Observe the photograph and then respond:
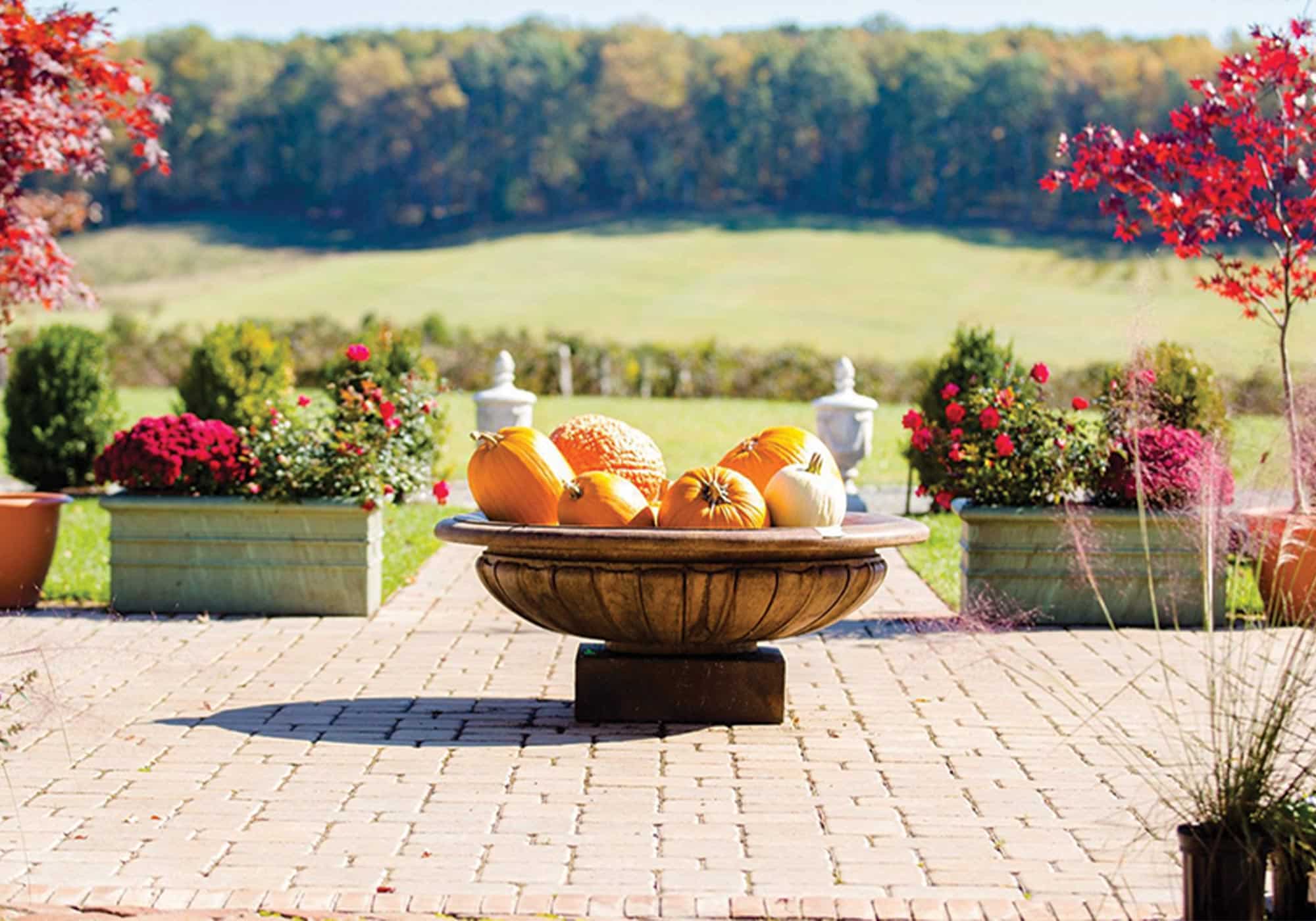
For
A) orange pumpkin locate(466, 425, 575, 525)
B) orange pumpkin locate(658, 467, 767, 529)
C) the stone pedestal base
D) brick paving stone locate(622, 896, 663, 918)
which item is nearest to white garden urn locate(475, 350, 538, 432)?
orange pumpkin locate(466, 425, 575, 525)

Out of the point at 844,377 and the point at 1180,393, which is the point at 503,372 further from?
the point at 1180,393

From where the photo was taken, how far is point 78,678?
7.28 m

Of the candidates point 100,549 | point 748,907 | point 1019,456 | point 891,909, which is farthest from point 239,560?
point 891,909

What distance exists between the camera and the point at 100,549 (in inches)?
487

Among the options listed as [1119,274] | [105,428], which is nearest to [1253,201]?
[105,428]

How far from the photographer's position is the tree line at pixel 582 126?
7588cm

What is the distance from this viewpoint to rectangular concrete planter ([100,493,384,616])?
9.23 meters

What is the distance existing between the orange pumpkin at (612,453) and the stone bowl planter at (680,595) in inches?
19.5

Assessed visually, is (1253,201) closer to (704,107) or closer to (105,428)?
(105,428)

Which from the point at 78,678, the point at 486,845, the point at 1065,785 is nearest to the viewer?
the point at 486,845

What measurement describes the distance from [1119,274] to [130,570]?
55952 mm

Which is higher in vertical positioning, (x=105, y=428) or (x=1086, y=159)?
(x=1086, y=159)

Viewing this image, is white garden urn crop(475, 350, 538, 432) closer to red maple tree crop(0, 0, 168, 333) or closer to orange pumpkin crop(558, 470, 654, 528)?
red maple tree crop(0, 0, 168, 333)

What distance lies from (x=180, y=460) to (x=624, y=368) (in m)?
21.0
